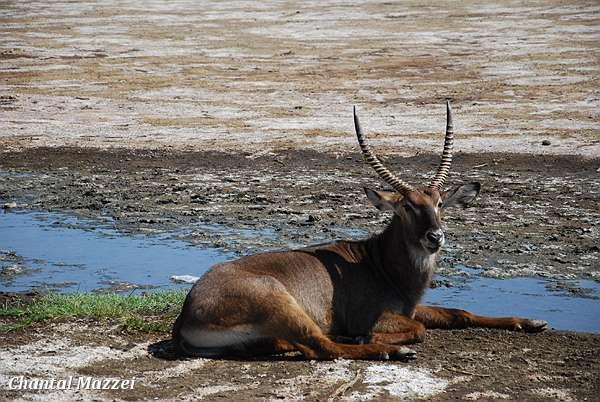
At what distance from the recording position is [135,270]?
452 inches

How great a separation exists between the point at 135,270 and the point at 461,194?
3739 millimetres

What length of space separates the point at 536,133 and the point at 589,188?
11.8ft

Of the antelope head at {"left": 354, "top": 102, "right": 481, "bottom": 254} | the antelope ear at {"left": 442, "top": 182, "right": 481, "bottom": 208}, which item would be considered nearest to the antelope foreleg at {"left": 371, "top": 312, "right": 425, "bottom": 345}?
the antelope head at {"left": 354, "top": 102, "right": 481, "bottom": 254}

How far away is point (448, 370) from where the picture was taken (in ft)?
25.9

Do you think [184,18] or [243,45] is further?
[184,18]

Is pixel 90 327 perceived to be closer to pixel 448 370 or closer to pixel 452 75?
pixel 448 370

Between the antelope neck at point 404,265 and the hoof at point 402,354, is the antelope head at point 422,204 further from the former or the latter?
the hoof at point 402,354

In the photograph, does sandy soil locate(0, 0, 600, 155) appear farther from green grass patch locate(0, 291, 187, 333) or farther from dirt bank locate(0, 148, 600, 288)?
green grass patch locate(0, 291, 187, 333)

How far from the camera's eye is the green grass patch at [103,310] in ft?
29.7

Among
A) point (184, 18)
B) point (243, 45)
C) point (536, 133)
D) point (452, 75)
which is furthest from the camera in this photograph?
point (184, 18)

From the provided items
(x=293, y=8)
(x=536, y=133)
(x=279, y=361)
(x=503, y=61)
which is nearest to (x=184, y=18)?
(x=293, y=8)

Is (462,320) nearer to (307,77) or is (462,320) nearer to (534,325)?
(534,325)

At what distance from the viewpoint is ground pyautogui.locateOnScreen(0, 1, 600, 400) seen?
795cm

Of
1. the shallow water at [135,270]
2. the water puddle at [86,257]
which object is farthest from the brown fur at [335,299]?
the water puddle at [86,257]
